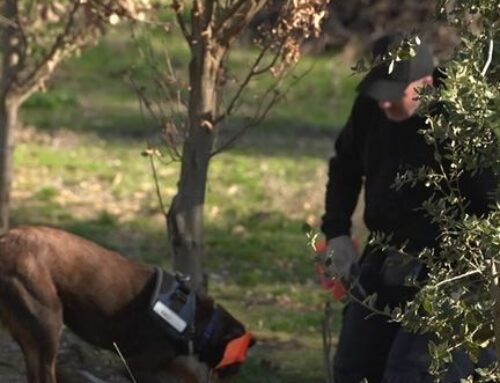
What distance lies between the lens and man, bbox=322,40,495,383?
6.91 metres

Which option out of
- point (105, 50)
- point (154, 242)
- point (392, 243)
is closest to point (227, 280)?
point (154, 242)

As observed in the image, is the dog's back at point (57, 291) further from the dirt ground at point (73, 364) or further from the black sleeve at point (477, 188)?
the black sleeve at point (477, 188)

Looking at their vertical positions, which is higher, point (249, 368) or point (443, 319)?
point (443, 319)

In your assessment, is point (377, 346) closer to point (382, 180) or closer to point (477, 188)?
point (382, 180)

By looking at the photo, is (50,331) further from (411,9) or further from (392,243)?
(411,9)

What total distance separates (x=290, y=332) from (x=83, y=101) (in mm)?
10259

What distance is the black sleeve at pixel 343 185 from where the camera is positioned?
7.54 meters

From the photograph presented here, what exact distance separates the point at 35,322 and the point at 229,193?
733cm

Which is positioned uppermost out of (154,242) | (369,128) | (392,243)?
(369,128)

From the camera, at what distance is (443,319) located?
16.3ft

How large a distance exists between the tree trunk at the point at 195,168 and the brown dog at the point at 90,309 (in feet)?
1.65

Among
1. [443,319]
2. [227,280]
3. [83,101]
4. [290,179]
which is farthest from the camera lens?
[83,101]

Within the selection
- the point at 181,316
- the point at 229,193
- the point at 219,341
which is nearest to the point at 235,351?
the point at 219,341

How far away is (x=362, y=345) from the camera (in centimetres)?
736
